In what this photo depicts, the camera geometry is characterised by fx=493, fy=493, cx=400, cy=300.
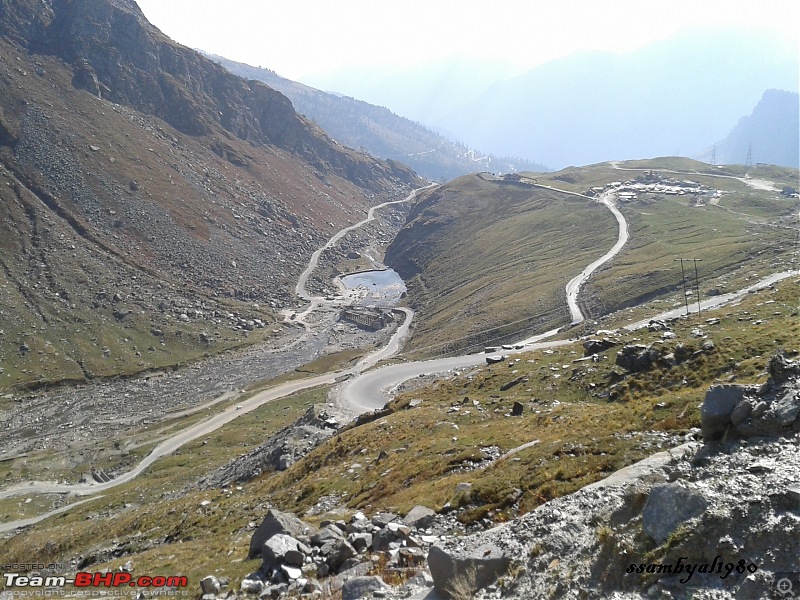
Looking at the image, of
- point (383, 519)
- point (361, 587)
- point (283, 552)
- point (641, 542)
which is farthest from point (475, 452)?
point (641, 542)

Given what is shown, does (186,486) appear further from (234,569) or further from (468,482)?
(468,482)

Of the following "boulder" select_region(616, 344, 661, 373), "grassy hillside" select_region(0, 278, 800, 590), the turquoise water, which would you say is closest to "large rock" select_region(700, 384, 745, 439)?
"grassy hillside" select_region(0, 278, 800, 590)

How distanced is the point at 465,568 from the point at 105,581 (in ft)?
64.3

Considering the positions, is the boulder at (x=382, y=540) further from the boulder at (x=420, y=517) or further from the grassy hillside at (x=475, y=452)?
the grassy hillside at (x=475, y=452)

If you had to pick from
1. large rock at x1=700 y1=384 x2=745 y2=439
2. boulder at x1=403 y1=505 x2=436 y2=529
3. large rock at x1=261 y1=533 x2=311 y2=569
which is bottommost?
large rock at x1=261 y1=533 x2=311 y2=569

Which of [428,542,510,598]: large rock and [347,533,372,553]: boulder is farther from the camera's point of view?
[347,533,372,553]: boulder

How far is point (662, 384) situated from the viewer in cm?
3105

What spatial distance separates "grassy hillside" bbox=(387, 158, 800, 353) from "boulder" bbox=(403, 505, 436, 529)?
231ft

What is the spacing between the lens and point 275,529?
1972cm

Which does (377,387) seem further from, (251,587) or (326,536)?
(251,587)

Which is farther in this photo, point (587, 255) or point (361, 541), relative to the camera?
point (587, 255)

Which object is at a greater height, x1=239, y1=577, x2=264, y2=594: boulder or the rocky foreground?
the rocky foreground

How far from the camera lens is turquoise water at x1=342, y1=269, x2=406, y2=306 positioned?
550ft

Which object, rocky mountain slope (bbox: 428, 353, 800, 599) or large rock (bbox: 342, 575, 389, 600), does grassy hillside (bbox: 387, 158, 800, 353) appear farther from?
large rock (bbox: 342, 575, 389, 600)
